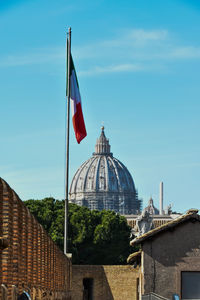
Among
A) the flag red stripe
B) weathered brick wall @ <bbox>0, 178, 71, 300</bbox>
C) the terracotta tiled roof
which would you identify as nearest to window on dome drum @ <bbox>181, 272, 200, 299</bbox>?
the terracotta tiled roof

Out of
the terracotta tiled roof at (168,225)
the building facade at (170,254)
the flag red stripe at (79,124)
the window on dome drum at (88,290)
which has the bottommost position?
the window on dome drum at (88,290)

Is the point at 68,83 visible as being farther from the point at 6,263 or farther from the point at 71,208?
the point at 71,208

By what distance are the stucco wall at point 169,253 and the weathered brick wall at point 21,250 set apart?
11793 mm

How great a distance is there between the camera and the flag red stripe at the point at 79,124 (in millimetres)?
33250

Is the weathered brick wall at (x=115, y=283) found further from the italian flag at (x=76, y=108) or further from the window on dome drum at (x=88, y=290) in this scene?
the italian flag at (x=76, y=108)

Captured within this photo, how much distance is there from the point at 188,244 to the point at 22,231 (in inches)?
700

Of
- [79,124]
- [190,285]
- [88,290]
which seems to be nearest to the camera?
[190,285]

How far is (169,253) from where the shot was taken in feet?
96.4

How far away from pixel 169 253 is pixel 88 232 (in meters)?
49.2

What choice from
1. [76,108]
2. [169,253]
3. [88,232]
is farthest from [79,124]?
[88,232]

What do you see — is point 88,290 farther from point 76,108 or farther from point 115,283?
point 76,108

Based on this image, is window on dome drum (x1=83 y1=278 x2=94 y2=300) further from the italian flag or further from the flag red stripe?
the italian flag

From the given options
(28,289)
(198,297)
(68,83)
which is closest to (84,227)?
(68,83)

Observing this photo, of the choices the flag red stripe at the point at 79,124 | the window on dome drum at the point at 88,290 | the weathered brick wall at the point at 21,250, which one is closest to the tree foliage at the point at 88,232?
the window on dome drum at the point at 88,290
